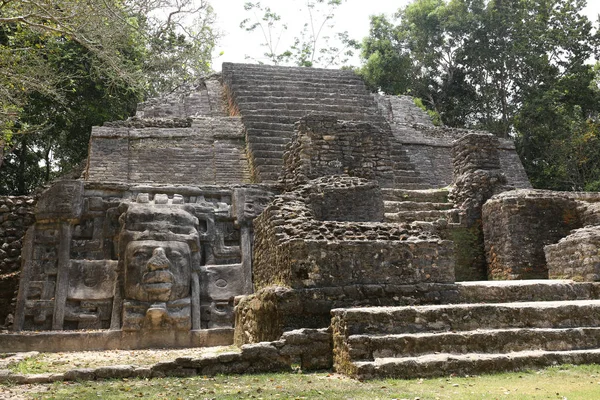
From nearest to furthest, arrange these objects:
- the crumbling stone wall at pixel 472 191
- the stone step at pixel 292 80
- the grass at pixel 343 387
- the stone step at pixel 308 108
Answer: the grass at pixel 343 387 < the crumbling stone wall at pixel 472 191 < the stone step at pixel 308 108 < the stone step at pixel 292 80

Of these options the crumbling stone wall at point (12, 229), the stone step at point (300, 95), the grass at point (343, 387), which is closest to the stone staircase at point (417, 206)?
the grass at point (343, 387)

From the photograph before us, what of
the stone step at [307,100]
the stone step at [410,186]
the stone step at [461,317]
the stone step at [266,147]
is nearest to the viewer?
the stone step at [461,317]

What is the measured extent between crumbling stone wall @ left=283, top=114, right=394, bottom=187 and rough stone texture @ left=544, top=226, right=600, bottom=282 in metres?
3.21

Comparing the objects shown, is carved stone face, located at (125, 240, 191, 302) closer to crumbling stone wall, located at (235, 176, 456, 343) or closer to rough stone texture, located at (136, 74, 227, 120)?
crumbling stone wall, located at (235, 176, 456, 343)

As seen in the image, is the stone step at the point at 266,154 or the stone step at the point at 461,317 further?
the stone step at the point at 266,154

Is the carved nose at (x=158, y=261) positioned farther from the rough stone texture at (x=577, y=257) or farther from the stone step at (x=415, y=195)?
the rough stone texture at (x=577, y=257)

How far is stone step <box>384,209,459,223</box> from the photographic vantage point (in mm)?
9750

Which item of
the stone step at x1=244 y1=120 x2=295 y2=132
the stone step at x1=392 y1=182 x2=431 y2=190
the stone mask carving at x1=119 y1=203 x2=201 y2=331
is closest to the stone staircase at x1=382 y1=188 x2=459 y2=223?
the stone step at x1=392 y1=182 x2=431 y2=190

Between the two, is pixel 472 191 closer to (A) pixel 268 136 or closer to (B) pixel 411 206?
(B) pixel 411 206

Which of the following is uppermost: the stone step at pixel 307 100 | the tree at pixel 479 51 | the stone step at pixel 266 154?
the tree at pixel 479 51

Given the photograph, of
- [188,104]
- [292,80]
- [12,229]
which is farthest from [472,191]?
[188,104]

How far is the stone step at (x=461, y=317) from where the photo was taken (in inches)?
201

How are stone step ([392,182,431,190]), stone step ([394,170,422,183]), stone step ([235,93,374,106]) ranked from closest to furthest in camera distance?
stone step ([392,182,431,190]) → stone step ([394,170,422,183]) → stone step ([235,93,374,106])

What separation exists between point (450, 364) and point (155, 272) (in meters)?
4.65
